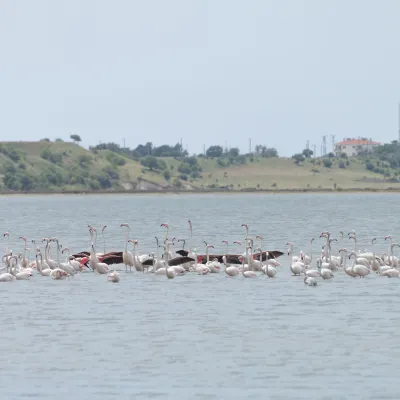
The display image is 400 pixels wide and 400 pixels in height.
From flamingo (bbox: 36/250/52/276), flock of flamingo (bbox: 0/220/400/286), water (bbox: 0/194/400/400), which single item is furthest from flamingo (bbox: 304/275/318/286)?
flamingo (bbox: 36/250/52/276)

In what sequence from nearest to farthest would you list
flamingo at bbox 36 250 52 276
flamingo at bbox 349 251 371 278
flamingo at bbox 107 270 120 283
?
flamingo at bbox 107 270 120 283, flamingo at bbox 349 251 371 278, flamingo at bbox 36 250 52 276

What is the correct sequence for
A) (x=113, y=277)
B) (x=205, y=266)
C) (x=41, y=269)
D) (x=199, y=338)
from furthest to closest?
(x=41, y=269) < (x=205, y=266) < (x=113, y=277) < (x=199, y=338)

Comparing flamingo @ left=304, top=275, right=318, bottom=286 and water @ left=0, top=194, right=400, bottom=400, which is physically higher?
flamingo @ left=304, top=275, right=318, bottom=286

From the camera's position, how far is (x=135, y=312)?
34062 millimetres

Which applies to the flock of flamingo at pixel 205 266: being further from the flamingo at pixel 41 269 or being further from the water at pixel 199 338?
the water at pixel 199 338

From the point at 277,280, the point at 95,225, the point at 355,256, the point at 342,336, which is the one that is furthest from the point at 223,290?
the point at 95,225

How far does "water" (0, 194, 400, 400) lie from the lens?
23922 mm

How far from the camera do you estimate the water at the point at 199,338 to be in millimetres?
23922

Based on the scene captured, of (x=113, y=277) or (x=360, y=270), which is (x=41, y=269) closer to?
(x=113, y=277)

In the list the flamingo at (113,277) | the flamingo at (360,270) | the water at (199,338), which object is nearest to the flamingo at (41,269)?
the water at (199,338)

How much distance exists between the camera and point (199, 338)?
2917 cm

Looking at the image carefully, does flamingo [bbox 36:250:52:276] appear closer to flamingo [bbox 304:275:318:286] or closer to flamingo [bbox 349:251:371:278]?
flamingo [bbox 304:275:318:286]

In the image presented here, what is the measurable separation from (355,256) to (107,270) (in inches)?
341

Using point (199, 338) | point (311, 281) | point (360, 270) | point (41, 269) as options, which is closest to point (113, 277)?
point (41, 269)
